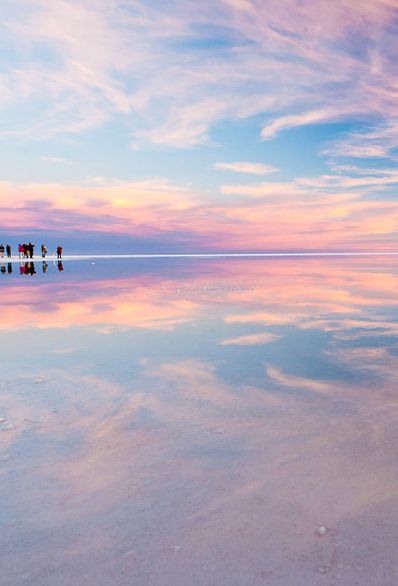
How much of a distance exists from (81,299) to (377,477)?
11.2 meters

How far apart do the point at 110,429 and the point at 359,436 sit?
2103mm

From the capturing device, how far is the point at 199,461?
3447mm

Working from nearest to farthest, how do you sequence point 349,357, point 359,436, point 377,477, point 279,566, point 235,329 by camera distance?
point 279,566, point 377,477, point 359,436, point 349,357, point 235,329

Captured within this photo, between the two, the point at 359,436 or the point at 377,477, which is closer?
the point at 377,477

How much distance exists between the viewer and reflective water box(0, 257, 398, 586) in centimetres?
242

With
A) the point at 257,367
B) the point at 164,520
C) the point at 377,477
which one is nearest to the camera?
the point at 164,520

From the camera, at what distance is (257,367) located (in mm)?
5988

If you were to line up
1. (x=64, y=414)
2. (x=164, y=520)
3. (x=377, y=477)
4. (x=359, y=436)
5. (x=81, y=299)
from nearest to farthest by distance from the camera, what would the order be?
(x=164, y=520) → (x=377, y=477) → (x=359, y=436) → (x=64, y=414) → (x=81, y=299)

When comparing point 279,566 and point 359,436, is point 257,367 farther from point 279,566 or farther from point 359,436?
point 279,566

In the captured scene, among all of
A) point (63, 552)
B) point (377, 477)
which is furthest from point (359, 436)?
point (63, 552)

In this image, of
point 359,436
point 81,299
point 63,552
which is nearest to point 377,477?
Answer: point 359,436

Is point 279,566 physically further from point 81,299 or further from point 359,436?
point 81,299

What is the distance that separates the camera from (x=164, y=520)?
2.73 metres

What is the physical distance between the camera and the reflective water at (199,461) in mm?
2424
